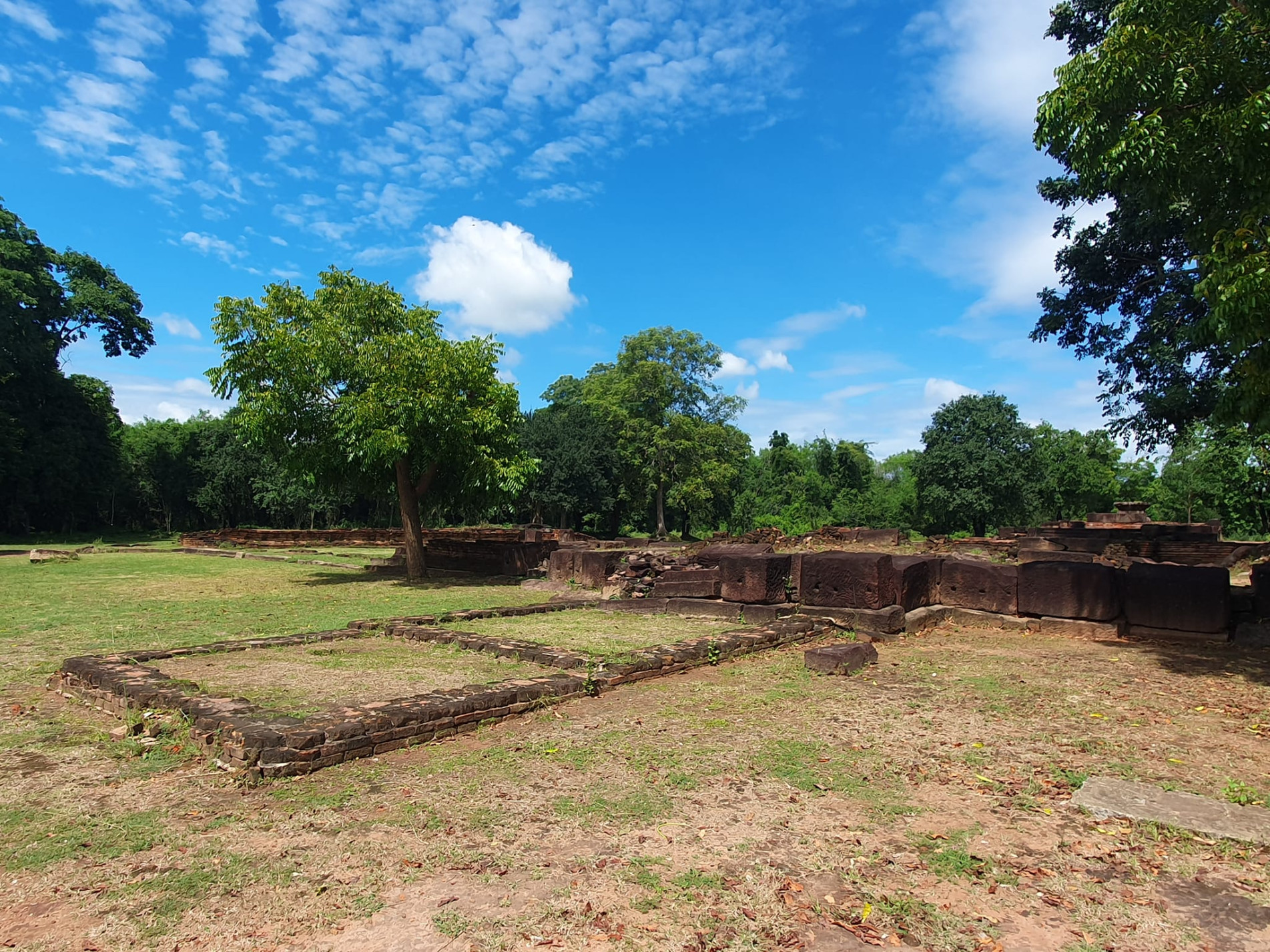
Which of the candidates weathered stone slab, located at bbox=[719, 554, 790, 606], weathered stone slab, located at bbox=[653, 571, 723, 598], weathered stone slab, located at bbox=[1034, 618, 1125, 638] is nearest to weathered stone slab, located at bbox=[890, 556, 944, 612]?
weathered stone slab, located at bbox=[1034, 618, 1125, 638]

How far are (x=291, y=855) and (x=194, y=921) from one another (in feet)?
1.90

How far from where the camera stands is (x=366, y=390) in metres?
16.1

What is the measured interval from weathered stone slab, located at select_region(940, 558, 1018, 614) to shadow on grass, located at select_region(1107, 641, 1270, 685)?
1.57 metres

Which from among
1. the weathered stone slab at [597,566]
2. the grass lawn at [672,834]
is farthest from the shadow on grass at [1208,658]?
the weathered stone slab at [597,566]

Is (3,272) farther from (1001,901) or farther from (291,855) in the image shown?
(1001,901)

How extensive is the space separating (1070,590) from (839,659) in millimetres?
4463

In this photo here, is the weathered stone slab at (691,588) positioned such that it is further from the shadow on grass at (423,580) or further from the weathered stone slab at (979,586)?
the shadow on grass at (423,580)

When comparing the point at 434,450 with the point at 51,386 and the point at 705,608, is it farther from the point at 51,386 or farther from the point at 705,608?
the point at 51,386

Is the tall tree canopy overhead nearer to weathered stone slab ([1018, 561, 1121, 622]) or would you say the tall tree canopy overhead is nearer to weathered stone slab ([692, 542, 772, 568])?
weathered stone slab ([1018, 561, 1121, 622])

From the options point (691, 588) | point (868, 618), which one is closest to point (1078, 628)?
point (868, 618)

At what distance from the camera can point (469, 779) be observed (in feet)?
14.7

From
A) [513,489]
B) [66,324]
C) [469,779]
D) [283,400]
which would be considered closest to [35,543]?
[66,324]

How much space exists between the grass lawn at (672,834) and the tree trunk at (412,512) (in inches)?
412

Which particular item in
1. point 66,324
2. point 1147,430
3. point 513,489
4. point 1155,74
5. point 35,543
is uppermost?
point 66,324
